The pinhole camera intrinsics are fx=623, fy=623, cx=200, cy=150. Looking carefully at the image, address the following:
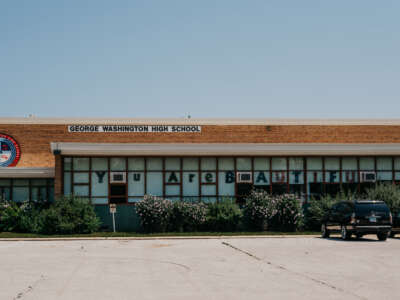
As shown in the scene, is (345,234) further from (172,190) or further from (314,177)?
(172,190)

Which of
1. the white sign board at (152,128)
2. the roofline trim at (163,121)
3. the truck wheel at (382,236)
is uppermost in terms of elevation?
the roofline trim at (163,121)

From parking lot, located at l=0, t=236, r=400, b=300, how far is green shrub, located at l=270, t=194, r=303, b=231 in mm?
9126

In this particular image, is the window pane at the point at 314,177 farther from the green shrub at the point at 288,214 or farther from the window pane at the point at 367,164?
the green shrub at the point at 288,214

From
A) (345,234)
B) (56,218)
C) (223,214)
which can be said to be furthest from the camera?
(223,214)

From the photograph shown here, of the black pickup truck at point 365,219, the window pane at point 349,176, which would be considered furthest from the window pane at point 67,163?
the window pane at point 349,176

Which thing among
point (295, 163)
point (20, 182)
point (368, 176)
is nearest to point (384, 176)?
point (368, 176)

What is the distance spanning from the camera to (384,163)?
35.6 m

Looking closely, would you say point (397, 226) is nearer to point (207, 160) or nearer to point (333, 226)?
point (333, 226)

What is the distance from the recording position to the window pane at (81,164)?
3347cm

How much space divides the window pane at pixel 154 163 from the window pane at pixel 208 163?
2376 millimetres

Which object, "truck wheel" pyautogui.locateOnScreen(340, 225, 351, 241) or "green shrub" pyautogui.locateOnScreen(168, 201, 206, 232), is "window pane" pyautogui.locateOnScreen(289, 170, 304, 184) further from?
"truck wheel" pyautogui.locateOnScreen(340, 225, 351, 241)

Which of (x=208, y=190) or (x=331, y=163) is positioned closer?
(x=208, y=190)

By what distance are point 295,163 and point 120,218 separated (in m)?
10.2

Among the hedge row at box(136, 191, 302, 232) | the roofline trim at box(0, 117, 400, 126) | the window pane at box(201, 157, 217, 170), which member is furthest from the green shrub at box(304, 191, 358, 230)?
the roofline trim at box(0, 117, 400, 126)
